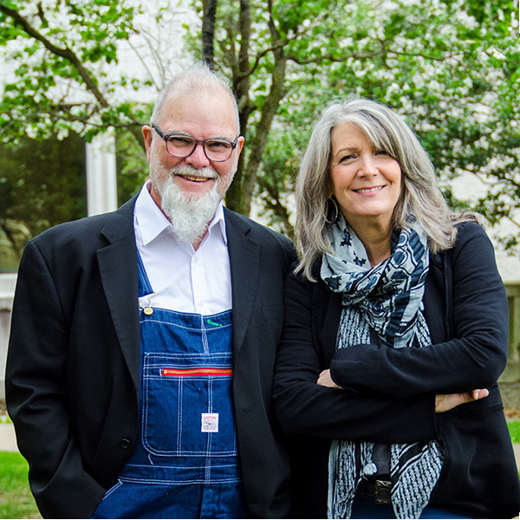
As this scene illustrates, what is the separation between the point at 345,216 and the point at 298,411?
0.85 metres

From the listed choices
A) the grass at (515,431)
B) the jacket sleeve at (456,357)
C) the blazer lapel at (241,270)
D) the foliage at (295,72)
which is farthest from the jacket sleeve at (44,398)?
the grass at (515,431)

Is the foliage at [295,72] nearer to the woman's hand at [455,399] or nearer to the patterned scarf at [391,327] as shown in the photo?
the patterned scarf at [391,327]

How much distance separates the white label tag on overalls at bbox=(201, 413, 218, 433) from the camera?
2584 millimetres

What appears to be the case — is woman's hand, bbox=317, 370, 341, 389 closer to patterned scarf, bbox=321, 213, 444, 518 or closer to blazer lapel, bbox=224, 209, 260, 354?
patterned scarf, bbox=321, 213, 444, 518

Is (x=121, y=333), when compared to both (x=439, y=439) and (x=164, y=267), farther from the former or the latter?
(x=439, y=439)

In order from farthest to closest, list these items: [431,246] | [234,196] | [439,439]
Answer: [234,196] < [431,246] < [439,439]

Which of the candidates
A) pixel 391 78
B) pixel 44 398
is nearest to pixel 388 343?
pixel 44 398

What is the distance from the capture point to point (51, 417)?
8.34 feet

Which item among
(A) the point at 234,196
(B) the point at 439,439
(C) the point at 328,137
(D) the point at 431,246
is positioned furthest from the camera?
(A) the point at 234,196

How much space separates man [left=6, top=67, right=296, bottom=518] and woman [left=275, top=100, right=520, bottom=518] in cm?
20

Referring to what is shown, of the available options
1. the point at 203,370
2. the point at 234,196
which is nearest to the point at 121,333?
the point at 203,370

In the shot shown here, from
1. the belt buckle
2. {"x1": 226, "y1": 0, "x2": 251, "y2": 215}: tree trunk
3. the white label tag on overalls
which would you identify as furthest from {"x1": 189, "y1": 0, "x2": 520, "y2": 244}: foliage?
the belt buckle

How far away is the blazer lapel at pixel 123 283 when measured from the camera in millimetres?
2533

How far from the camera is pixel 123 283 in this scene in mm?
2617
